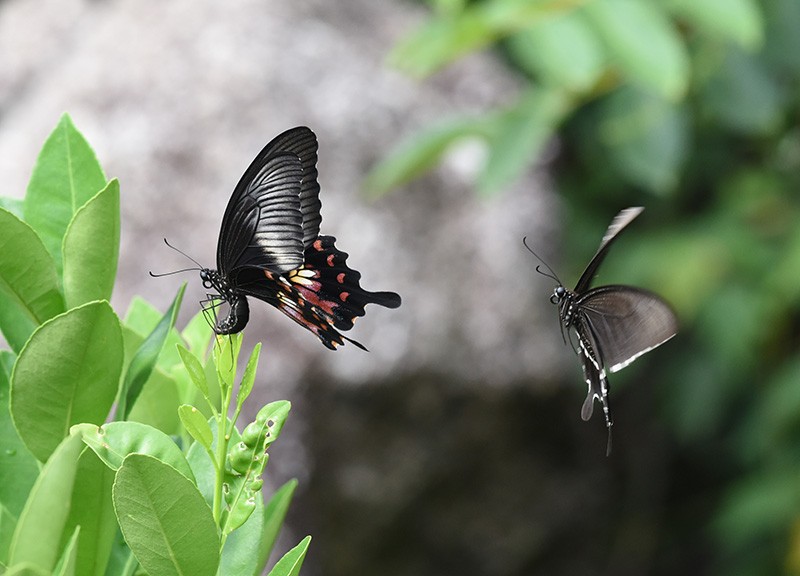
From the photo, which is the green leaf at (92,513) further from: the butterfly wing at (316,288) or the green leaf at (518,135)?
the green leaf at (518,135)

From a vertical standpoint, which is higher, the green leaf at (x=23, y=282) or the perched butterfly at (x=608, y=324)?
the perched butterfly at (x=608, y=324)

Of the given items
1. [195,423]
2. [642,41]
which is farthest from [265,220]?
[642,41]

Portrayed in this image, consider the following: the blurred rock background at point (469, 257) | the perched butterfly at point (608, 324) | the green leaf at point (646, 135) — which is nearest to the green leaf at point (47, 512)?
the perched butterfly at point (608, 324)

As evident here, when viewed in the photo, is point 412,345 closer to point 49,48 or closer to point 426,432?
point 426,432

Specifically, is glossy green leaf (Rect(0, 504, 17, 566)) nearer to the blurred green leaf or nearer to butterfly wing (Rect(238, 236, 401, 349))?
butterfly wing (Rect(238, 236, 401, 349))

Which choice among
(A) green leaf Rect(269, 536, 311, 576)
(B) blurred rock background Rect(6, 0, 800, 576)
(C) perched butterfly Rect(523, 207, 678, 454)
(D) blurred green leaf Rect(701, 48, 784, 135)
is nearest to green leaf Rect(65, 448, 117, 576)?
(A) green leaf Rect(269, 536, 311, 576)
